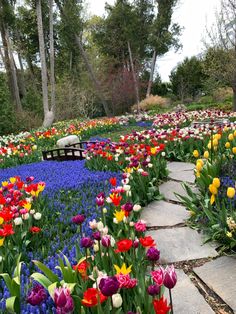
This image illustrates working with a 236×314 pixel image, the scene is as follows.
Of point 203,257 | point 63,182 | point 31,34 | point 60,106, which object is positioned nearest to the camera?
point 203,257

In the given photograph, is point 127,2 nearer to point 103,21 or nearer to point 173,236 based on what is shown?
point 103,21

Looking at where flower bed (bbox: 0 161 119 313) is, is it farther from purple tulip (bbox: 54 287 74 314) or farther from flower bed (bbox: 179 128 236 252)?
flower bed (bbox: 179 128 236 252)

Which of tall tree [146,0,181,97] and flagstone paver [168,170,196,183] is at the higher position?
tall tree [146,0,181,97]

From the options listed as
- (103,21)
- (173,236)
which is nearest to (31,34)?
(103,21)

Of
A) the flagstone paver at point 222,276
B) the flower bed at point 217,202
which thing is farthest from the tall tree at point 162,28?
the flagstone paver at point 222,276

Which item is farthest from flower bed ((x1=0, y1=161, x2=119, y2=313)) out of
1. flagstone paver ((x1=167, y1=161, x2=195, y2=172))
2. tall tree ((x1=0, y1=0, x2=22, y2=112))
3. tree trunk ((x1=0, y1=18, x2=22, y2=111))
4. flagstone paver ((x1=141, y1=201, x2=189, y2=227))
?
tree trunk ((x1=0, y1=18, x2=22, y2=111))

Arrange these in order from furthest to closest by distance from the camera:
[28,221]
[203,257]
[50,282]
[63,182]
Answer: [63,182] < [28,221] < [203,257] < [50,282]

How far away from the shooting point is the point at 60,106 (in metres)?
20.9

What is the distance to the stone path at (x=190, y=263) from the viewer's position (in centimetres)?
184

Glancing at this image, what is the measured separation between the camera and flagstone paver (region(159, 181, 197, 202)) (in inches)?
145

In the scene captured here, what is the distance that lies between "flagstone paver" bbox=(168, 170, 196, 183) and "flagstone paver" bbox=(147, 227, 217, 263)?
1471mm

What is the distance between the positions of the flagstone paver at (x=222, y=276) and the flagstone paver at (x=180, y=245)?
15 centimetres

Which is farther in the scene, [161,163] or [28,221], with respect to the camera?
[161,163]

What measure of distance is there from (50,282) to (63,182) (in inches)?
106
